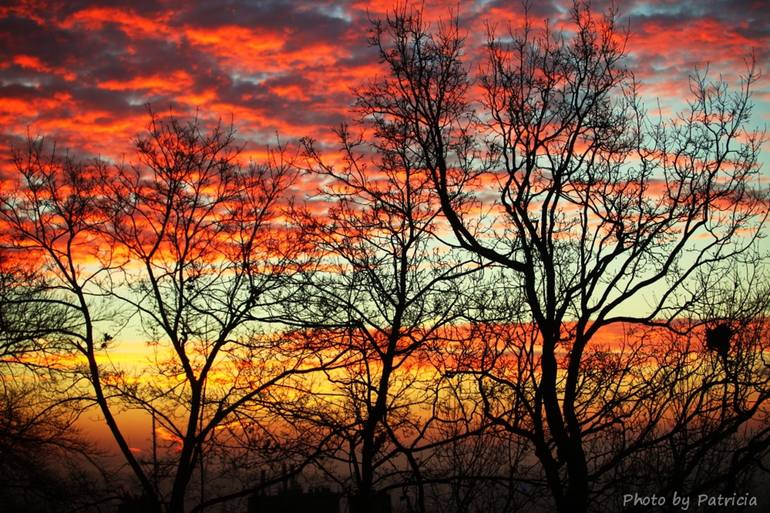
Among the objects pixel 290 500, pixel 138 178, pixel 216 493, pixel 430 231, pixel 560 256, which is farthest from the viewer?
pixel 290 500

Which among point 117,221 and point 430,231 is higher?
point 117,221

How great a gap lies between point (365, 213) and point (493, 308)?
12.9 ft

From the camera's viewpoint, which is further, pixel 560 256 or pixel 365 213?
pixel 365 213

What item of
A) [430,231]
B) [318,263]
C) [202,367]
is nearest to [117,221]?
[202,367]

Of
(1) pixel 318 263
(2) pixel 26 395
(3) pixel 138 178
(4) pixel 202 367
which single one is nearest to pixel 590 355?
(1) pixel 318 263

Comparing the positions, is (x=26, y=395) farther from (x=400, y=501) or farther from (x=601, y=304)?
(x=601, y=304)

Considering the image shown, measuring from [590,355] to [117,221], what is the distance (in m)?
15.1

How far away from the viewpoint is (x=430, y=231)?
17281 millimetres

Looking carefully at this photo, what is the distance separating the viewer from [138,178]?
890 inches

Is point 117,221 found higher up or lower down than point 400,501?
higher up

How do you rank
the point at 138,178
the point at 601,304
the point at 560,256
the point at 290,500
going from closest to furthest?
1. the point at 601,304
2. the point at 560,256
3. the point at 138,178
4. the point at 290,500

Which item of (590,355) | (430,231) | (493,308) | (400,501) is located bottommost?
(400,501)

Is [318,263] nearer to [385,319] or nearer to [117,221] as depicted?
[385,319]

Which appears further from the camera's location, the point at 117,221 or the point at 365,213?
the point at 117,221
